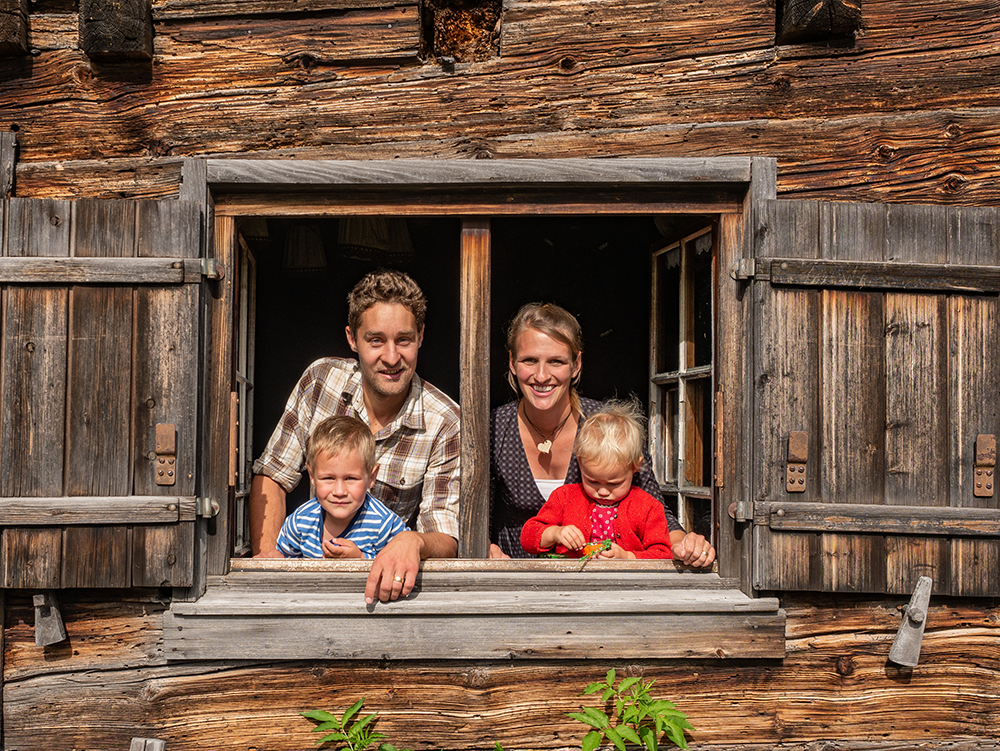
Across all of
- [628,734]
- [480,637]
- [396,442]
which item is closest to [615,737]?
[628,734]

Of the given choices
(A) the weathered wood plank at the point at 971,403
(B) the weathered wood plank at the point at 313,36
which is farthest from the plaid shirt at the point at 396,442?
(A) the weathered wood plank at the point at 971,403

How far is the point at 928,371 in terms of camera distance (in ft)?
8.97

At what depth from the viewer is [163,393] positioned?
2.67 meters

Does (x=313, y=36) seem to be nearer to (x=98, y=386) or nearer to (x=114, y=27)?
(x=114, y=27)

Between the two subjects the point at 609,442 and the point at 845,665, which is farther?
the point at 609,442

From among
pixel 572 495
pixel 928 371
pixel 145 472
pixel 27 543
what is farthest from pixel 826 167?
pixel 27 543

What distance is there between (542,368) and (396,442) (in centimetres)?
76

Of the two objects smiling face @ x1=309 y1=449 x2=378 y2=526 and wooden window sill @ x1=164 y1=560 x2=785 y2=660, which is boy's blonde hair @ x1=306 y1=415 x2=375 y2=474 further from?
wooden window sill @ x1=164 y1=560 x2=785 y2=660

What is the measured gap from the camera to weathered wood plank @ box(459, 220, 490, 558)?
288 centimetres

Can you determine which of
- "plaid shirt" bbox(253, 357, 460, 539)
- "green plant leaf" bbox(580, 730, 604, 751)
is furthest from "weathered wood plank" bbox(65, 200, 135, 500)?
"green plant leaf" bbox(580, 730, 604, 751)

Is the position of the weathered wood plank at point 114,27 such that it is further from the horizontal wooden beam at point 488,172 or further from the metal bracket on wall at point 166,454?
the metal bracket on wall at point 166,454

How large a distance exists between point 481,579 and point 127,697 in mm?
1344

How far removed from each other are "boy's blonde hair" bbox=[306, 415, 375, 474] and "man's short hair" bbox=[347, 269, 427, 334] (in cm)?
56

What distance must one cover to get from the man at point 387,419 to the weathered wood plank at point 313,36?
0.94 m
